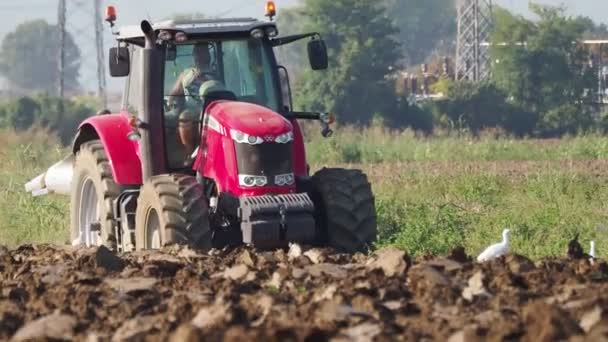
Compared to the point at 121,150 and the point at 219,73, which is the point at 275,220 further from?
the point at 121,150

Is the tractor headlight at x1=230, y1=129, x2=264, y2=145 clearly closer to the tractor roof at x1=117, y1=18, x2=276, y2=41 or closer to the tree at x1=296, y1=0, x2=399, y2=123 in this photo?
the tractor roof at x1=117, y1=18, x2=276, y2=41

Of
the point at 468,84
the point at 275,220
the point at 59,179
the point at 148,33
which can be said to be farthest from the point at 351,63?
the point at 275,220

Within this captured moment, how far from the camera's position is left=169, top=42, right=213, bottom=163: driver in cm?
1357

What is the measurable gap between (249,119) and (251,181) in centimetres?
47

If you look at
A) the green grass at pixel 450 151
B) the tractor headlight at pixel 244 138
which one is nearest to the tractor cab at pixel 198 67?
the tractor headlight at pixel 244 138

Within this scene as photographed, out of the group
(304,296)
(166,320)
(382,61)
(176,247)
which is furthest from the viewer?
(382,61)

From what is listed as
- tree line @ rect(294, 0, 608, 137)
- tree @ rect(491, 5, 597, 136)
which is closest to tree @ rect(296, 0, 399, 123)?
tree line @ rect(294, 0, 608, 137)

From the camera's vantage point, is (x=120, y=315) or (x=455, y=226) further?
(x=455, y=226)

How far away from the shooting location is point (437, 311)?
8.45 metres

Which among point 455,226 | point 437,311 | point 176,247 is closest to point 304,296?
point 437,311

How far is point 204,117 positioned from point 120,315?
484 cm

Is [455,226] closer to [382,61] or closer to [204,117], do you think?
[204,117]

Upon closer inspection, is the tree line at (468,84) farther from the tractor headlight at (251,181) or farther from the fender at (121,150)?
the tractor headlight at (251,181)

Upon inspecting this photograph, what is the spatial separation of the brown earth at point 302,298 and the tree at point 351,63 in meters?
50.9
